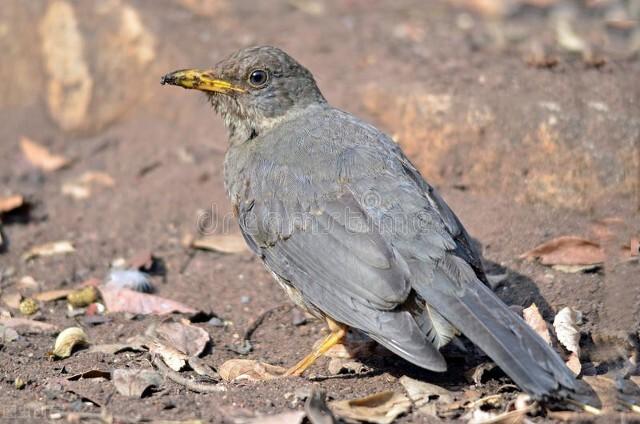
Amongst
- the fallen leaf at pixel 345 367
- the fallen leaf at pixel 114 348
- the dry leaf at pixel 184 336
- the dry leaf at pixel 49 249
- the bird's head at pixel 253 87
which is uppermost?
the bird's head at pixel 253 87

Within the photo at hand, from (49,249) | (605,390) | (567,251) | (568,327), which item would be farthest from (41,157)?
(605,390)

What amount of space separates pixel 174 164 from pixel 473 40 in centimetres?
317

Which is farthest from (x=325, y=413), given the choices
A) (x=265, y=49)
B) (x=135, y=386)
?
(x=265, y=49)

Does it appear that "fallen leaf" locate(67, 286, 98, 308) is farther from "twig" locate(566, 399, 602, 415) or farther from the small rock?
"twig" locate(566, 399, 602, 415)

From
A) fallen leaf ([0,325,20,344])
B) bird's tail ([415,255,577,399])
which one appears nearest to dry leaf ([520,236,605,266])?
bird's tail ([415,255,577,399])

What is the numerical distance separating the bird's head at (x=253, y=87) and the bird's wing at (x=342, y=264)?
767mm

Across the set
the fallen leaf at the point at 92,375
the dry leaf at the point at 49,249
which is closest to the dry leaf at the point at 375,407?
the fallen leaf at the point at 92,375

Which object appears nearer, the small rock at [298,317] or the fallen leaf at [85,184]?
the small rock at [298,317]

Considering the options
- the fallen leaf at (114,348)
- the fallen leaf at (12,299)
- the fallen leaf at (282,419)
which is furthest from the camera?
the fallen leaf at (12,299)

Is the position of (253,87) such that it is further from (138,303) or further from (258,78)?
(138,303)

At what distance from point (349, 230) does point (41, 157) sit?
4.61 meters

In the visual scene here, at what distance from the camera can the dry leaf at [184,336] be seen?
545cm

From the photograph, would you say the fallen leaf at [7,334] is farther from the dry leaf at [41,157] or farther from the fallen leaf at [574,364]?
the fallen leaf at [574,364]

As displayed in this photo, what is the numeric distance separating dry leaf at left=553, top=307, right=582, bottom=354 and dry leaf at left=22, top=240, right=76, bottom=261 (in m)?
3.80
